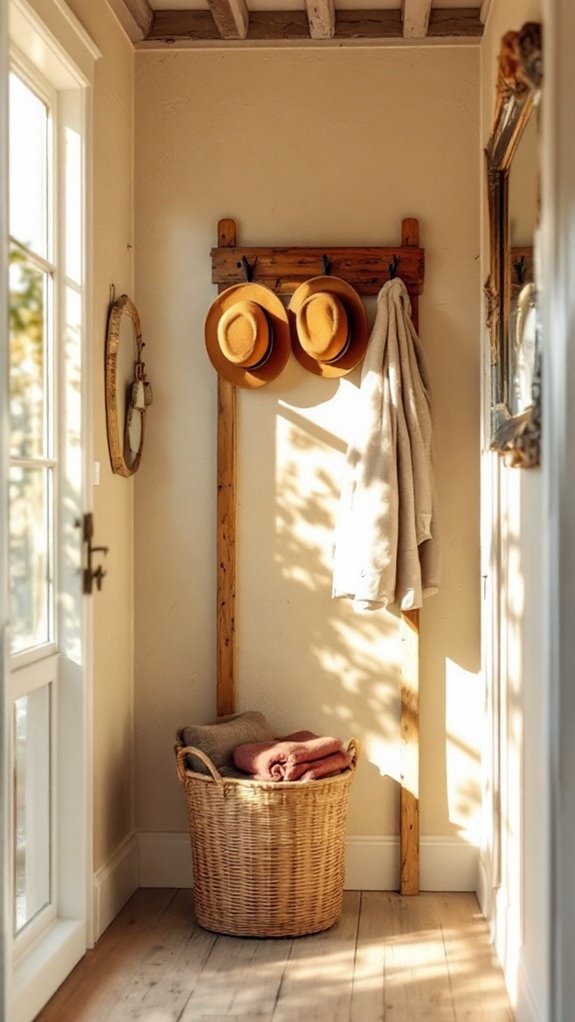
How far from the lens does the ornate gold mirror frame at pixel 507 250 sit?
2541 mm

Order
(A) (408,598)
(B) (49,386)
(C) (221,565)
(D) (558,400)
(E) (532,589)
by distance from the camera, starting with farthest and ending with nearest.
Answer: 1. (C) (221,565)
2. (A) (408,598)
3. (B) (49,386)
4. (E) (532,589)
5. (D) (558,400)

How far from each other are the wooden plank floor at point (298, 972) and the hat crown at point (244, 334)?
1700 millimetres

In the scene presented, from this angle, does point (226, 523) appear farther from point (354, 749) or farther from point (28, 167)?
point (28, 167)

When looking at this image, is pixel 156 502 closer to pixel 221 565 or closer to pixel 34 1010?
pixel 221 565

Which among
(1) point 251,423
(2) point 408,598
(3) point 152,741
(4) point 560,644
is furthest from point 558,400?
(3) point 152,741

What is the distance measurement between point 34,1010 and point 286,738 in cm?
118

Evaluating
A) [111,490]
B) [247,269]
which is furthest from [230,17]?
[111,490]

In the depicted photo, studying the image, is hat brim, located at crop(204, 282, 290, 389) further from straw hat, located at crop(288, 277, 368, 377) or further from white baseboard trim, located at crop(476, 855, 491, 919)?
white baseboard trim, located at crop(476, 855, 491, 919)

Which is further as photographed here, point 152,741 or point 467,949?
point 152,741

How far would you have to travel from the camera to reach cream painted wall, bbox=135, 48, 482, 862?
3986 mm

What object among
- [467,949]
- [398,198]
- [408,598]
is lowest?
[467,949]

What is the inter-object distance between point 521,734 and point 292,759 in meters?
0.80

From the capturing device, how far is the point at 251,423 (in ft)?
13.2

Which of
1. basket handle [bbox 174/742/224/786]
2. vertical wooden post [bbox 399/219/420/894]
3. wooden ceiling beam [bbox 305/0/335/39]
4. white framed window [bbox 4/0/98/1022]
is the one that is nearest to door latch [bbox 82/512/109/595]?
white framed window [bbox 4/0/98/1022]
